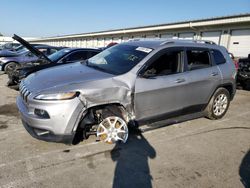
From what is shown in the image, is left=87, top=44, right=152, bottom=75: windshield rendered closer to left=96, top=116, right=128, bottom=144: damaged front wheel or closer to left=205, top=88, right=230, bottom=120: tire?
left=96, top=116, right=128, bottom=144: damaged front wheel

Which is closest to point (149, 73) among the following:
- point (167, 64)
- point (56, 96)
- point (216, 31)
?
point (167, 64)

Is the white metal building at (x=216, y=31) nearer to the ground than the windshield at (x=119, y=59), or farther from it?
farther from it

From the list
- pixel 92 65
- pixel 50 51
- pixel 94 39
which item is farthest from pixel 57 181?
pixel 94 39

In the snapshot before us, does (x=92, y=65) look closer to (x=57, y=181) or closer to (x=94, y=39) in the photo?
(x=57, y=181)

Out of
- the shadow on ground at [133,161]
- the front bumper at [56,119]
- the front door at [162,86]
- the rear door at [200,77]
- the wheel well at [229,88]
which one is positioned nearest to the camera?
the shadow on ground at [133,161]

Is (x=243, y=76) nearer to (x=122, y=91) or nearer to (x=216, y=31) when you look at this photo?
(x=122, y=91)

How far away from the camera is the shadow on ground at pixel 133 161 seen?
2928 millimetres

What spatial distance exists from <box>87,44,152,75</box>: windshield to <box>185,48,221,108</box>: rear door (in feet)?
3.41

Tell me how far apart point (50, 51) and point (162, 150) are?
8764 millimetres

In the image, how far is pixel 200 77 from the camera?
15.4 ft

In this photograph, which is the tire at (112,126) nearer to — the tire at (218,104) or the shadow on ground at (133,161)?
the shadow on ground at (133,161)

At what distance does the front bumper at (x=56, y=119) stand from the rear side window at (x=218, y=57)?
343 centimetres

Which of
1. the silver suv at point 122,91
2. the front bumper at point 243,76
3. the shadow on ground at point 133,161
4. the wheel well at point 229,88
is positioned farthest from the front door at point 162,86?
the front bumper at point 243,76

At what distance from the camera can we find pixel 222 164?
137 inches
